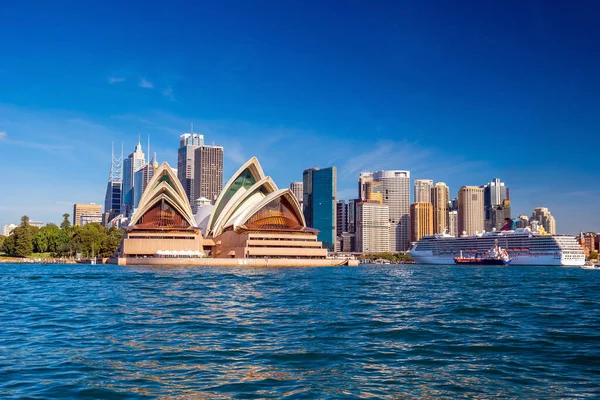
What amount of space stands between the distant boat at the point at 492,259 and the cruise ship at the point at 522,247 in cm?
248

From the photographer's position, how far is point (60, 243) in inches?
4670

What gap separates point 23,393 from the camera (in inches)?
335

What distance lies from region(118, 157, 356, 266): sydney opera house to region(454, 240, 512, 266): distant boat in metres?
31.3

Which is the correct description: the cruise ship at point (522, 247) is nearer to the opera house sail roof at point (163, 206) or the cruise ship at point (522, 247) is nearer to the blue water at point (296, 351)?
the opera house sail roof at point (163, 206)

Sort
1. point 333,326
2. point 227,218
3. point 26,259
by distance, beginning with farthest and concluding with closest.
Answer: point 26,259 → point 227,218 → point 333,326

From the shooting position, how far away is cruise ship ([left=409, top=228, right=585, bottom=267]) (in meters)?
112

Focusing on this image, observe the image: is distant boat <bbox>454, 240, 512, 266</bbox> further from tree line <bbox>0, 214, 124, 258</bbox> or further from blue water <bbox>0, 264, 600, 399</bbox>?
blue water <bbox>0, 264, 600, 399</bbox>

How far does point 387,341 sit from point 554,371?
399cm

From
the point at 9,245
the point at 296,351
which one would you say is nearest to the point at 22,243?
the point at 9,245

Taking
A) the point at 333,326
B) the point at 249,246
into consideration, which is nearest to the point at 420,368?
the point at 333,326

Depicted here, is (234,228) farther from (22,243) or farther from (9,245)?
(9,245)

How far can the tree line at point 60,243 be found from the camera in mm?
112906

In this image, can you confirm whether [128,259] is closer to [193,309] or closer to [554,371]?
[193,309]

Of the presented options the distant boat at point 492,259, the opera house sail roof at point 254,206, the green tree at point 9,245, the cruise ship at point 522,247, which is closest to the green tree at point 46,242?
the green tree at point 9,245
